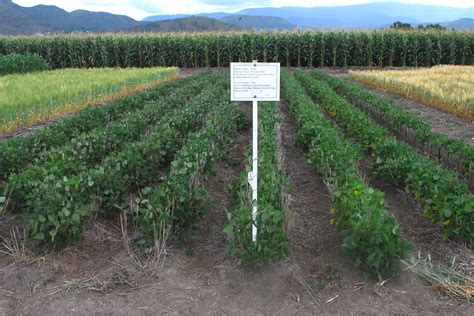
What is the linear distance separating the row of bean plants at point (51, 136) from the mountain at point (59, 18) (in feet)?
449

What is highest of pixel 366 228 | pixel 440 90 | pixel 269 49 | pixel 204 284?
pixel 269 49

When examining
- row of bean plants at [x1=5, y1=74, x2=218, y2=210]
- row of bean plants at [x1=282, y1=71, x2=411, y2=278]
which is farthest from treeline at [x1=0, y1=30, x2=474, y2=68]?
row of bean plants at [x1=282, y1=71, x2=411, y2=278]

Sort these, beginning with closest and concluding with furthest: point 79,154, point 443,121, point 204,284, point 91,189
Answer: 1. point 204,284
2. point 91,189
3. point 79,154
4. point 443,121

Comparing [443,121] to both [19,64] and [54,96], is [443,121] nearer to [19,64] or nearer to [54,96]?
[54,96]

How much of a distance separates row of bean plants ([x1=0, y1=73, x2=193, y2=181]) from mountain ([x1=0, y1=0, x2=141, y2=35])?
137 meters

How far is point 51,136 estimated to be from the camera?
8.09 m

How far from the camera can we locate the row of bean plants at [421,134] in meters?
6.88

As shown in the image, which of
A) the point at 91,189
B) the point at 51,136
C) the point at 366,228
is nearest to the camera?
the point at 366,228

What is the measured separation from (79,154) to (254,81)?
344cm

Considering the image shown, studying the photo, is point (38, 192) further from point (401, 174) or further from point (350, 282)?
point (401, 174)

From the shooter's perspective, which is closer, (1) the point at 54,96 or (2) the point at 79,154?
(2) the point at 79,154

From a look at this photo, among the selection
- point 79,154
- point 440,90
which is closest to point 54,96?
point 79,154

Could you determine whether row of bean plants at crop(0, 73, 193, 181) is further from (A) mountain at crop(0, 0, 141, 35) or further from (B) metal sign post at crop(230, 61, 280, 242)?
(A) mountain at crop(0, 0, 141, 35)

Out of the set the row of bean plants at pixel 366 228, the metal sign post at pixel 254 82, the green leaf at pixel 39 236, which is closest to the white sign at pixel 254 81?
the metal sign post at pixel 254 82
